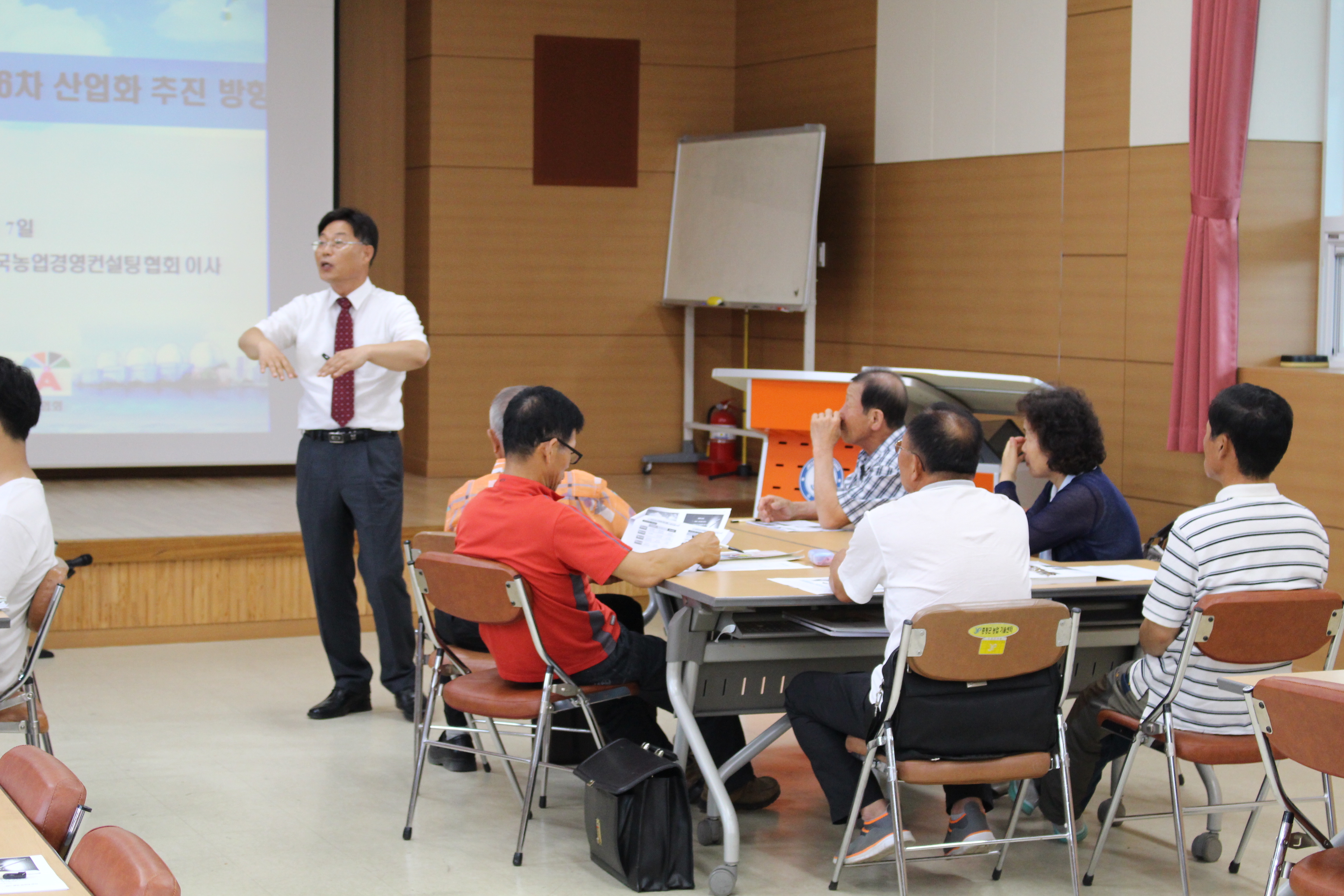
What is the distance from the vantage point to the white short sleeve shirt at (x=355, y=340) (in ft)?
15.1

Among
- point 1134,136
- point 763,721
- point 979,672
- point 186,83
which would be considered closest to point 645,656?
point 979,672

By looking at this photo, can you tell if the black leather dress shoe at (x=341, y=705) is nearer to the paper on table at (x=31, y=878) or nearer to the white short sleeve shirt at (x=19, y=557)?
the white short sleeve shirt at (x=19, y=557)

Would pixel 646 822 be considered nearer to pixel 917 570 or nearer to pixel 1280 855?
pixel 917 570

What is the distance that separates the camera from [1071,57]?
630 cm

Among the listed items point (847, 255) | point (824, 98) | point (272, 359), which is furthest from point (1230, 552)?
point (824, 98)

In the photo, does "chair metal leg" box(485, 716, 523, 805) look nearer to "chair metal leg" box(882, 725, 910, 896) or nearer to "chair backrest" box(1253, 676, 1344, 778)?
"chair metal leg" box(882, 725, 910, 896)

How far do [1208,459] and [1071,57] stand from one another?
11.7 feet

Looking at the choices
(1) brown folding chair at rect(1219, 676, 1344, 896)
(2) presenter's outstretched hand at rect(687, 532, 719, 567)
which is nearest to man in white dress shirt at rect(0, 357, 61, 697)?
(2) presenter's outstretched hand at rect(687, 532, 719, 567)

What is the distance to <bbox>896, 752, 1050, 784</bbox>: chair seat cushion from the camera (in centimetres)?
299

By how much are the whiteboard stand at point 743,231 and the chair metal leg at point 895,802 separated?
4.13 meters

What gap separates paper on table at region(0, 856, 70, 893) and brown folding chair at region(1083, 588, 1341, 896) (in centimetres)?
231

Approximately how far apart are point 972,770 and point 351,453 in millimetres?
2390

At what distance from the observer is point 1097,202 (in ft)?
20.5

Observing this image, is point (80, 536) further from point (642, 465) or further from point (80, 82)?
point (642, 465)
